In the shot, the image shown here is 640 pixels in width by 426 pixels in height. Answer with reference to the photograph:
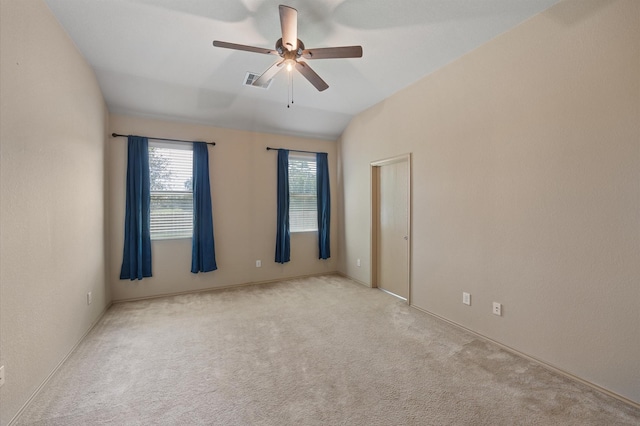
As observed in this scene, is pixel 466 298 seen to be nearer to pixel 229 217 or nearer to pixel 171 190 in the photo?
pixel 229 217

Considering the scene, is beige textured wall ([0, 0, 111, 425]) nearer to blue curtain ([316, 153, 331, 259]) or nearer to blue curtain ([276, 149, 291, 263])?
blue curtain ([276, 149, 291, 263])

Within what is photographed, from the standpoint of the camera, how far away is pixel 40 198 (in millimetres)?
1970

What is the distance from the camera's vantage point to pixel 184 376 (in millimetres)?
2102

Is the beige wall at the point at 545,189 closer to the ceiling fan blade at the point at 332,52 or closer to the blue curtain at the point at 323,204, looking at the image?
the ceiling fan blade at the point at 332,52

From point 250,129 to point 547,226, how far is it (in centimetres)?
414

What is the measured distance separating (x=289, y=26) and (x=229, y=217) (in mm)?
3150

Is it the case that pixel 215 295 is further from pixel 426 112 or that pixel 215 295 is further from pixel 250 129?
pixel 426 112

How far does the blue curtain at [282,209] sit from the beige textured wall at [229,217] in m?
0.12

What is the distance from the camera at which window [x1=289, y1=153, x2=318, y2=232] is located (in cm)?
493

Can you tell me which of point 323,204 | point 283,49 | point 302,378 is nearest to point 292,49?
point 283,49

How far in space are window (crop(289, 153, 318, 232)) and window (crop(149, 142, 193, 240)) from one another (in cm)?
169

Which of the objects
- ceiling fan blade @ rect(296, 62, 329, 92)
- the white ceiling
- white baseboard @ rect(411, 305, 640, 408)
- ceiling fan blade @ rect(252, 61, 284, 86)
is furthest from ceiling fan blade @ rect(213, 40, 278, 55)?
white baseboard @ rect(411, 305, 640, 408)

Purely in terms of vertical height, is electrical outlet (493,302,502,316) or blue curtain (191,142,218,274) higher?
blue curtain (191,142,218,274)

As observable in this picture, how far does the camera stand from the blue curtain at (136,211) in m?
3.71
